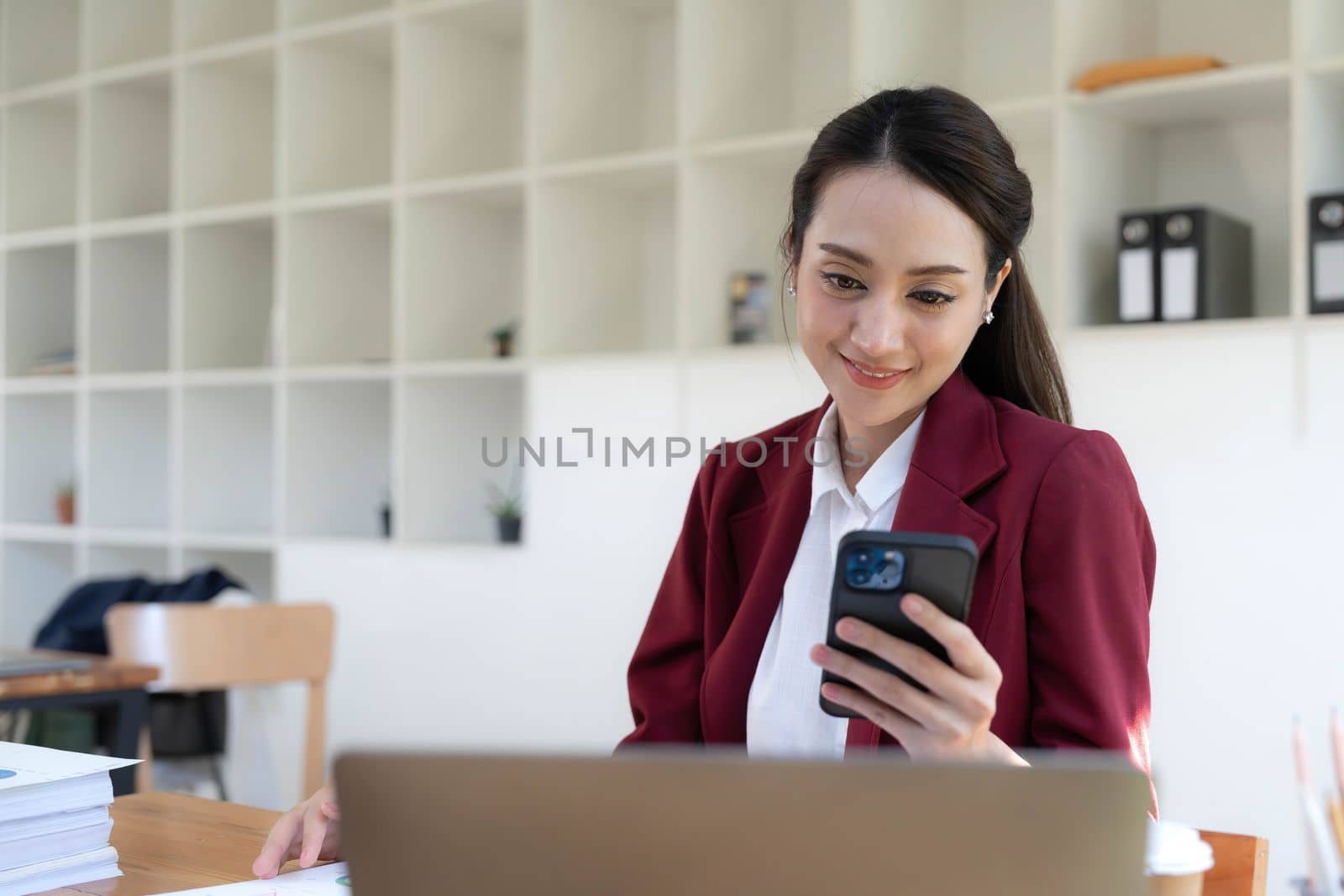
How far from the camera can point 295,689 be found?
400 centimetres

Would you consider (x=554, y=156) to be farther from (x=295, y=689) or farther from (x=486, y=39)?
(x=295, y=689)

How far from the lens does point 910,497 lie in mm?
1397

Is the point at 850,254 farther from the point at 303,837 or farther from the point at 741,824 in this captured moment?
the point at 741,824

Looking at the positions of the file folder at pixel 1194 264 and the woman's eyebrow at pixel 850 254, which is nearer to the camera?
the woman's eyebrow at pixel 850 254

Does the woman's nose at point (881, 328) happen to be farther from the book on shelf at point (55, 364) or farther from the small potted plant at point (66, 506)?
the small potted plant at point (66, 506)

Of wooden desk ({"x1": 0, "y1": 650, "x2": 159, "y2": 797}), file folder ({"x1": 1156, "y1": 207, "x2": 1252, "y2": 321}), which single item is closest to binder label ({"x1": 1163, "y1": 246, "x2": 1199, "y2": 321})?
file folder ({"x1": 1156, "y1": 207, "x2": 1252, "y2": 321})

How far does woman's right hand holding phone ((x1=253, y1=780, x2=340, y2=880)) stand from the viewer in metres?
1.15

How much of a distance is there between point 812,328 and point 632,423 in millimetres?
1963

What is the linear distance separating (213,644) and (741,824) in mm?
2499

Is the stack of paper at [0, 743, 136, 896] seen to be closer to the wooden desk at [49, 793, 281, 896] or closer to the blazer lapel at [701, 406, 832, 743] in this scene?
the wooden desk at [49, 793, 281, 896]

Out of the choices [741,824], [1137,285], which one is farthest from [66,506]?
[741,824]

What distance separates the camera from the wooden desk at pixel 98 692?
2.29 meters

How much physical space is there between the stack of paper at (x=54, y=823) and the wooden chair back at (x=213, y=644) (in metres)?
1.65

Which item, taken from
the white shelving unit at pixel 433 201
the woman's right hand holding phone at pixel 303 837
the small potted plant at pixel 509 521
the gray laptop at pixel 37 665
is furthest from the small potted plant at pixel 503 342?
the woman's right hand holding phone at pixel 303 837
